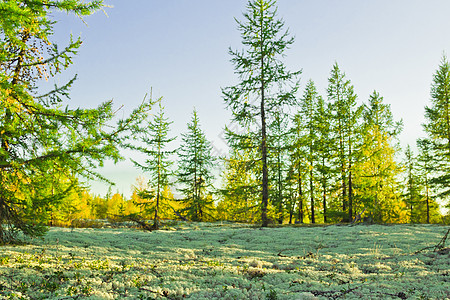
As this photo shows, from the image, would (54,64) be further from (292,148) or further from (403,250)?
(292,148)

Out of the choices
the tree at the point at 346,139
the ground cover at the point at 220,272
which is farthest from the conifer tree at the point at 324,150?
the ground cover at the point at 220,272

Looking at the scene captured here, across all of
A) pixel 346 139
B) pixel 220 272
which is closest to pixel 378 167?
pixel 346 139

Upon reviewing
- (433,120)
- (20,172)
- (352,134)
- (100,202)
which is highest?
(433,120)

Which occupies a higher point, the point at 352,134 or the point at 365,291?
the point at 352,134

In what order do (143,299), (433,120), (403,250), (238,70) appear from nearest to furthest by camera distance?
(143,299)
(403,250)
(238,70)
(433,120)

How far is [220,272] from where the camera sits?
21.1 ft

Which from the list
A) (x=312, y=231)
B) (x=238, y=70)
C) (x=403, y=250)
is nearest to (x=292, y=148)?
(x=312, y=231)

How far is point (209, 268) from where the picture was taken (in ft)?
22.4

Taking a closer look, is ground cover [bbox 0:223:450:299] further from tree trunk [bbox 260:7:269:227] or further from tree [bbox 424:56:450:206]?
tree [bbox 424:56:450:206]

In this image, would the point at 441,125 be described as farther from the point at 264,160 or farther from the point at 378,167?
the point at 264,160

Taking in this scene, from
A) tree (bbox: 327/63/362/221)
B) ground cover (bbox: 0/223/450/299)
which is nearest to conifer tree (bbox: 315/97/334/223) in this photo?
tree (bbox: 327/63/362/221)

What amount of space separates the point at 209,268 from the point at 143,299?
7.81 feet

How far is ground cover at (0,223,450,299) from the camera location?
4.99 meters

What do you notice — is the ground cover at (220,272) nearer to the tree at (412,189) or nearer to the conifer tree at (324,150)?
the conifer tree at (324,150)
